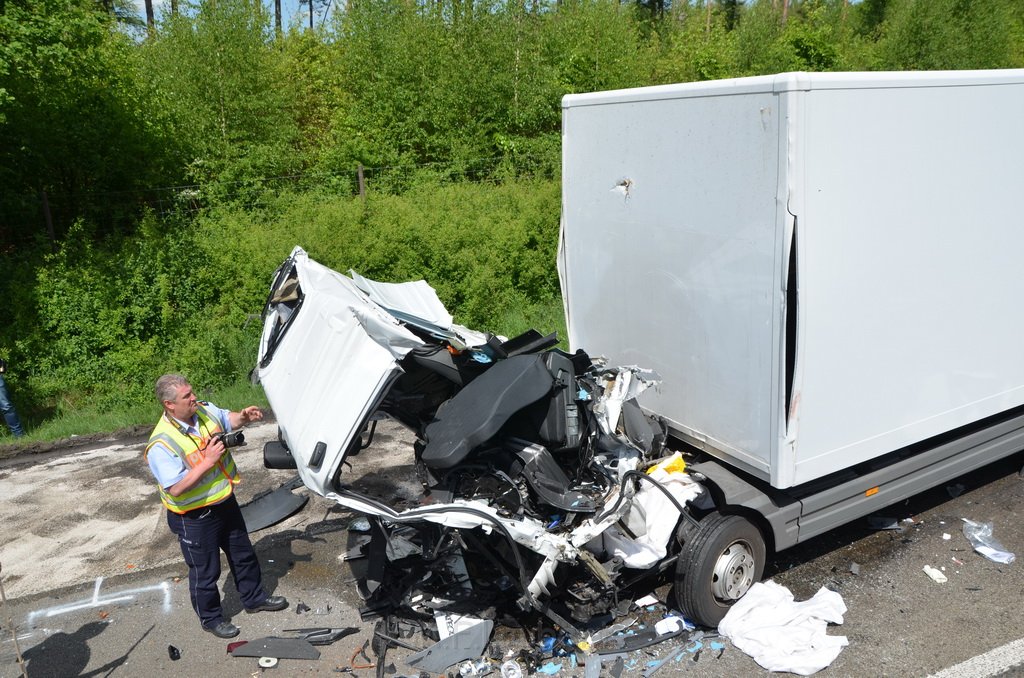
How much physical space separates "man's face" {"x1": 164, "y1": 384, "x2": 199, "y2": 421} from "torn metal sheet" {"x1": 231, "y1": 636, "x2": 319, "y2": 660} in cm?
137

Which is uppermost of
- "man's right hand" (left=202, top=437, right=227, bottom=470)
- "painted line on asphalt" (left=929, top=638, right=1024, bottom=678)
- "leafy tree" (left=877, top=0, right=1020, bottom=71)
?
"leafy tree" (left=877, top=0, right=1020, bottom=71)

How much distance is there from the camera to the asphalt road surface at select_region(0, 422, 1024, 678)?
4.32 meters

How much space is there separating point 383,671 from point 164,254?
7.31 meters

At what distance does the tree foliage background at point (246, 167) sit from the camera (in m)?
9.25

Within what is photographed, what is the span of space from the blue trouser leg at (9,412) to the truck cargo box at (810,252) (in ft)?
20.8

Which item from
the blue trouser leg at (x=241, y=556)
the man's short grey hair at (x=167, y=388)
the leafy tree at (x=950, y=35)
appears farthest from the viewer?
the leafy tree at (x=950, y=35)

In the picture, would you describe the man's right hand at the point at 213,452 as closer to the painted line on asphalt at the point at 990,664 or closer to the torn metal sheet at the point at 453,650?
the torn metal sheet at the point at 453,650

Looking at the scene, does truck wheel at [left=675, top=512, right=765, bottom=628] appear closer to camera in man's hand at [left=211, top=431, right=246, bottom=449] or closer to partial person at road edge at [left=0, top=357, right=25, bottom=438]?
camera in man's hand at [left=211, top=431, right=246, bottom=449]

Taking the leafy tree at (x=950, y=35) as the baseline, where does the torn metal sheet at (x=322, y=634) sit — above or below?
below

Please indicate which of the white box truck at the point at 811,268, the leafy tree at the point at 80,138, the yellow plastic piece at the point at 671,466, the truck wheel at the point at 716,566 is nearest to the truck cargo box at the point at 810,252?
the white box truck at the point at 811,268

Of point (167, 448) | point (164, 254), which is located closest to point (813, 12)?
point (164, 254)

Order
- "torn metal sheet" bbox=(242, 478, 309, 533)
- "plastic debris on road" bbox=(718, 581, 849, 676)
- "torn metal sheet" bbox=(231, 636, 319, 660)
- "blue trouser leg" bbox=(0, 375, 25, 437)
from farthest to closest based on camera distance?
"blue trouser leg" bbox=(0, 375, 25, 437), "torn metal sheet" bbox=(242, 478, 309, 533), "torn metal sheet" bbox=(231, 636, 319, 660), "plastic debris on road" bbox=(718, 581, 849, 676)

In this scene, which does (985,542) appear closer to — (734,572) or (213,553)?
(734,572)

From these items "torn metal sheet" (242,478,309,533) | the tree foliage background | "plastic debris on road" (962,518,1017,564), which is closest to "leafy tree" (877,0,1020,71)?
the tree foliage background
